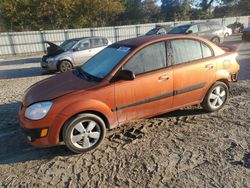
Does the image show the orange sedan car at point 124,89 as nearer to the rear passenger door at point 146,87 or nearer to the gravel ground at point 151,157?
the rear passenger door at point 146,87

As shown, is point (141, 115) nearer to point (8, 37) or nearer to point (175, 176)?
point (175, 176)

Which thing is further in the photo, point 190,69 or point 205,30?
point 205,30

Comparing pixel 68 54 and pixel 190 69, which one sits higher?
pixel 190 69

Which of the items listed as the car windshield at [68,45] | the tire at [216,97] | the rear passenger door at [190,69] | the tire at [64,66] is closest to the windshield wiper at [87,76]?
the rear passenger door at [190,69]

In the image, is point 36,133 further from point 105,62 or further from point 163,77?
point 163,77

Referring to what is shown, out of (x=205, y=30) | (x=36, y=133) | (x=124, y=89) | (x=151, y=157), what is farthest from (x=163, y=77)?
(x=205, y=30)

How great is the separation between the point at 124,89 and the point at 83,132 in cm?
92

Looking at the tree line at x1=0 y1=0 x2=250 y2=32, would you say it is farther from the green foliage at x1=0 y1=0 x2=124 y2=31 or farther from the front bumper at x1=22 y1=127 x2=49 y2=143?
the front bumper at x1=22 y1=127 x2=49 y2=143

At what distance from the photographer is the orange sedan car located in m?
3.59

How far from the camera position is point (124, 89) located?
392 centimetres

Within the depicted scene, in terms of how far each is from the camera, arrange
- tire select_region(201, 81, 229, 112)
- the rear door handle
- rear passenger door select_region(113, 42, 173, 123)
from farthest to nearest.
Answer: tire select_region(201, 81, 229, 112) < the rear door handle < rear passenger door select_region(113, 42, 173, 123)

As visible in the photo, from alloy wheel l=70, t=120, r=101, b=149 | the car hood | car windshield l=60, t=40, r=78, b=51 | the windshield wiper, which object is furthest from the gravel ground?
car windshield l=60, t=40, r=78, b=51

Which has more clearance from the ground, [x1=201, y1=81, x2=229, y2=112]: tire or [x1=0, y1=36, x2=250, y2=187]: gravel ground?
[x1=201, y1=81, x2=229, y2=112]: tire

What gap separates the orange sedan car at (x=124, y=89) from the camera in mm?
3586
